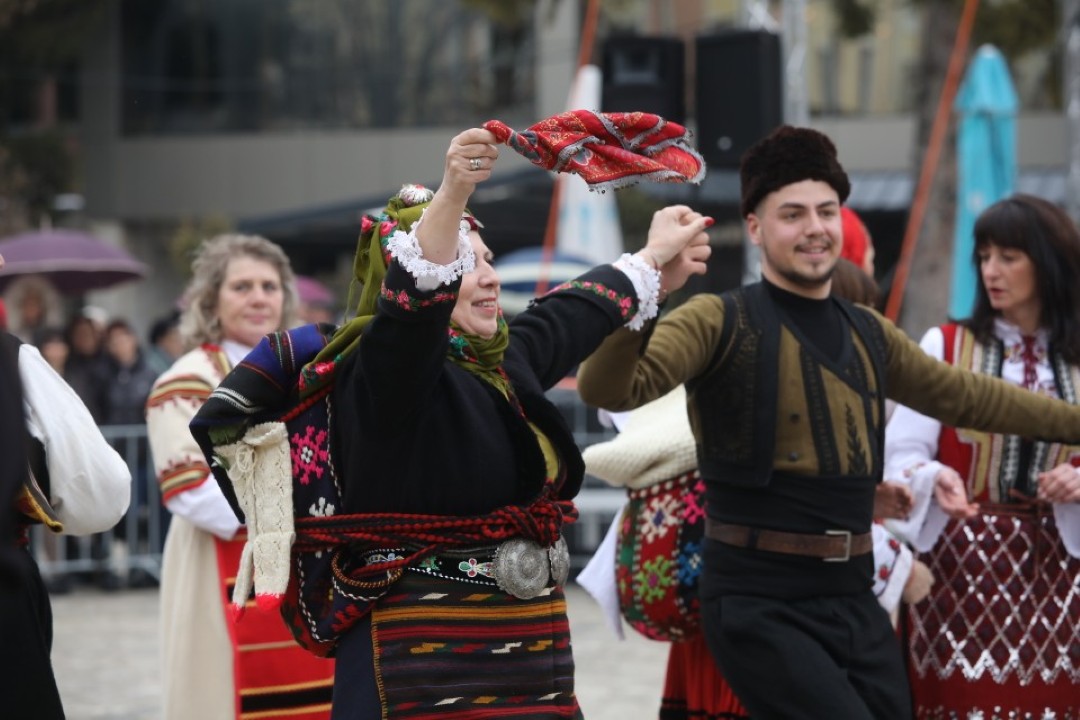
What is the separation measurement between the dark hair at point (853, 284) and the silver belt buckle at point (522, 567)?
1.72 metres

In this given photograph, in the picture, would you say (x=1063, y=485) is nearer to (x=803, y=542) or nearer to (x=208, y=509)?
(x=803, y=542)

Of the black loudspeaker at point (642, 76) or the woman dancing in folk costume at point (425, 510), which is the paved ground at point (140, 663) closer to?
the black loudspeaker at point (642, 76)

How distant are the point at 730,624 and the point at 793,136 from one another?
125 cm

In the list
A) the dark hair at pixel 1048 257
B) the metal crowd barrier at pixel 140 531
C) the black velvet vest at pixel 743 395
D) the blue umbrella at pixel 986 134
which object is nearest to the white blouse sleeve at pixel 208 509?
the black velvet vest at pixel 743 395

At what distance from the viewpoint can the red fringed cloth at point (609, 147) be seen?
3369mm

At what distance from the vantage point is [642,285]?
382cm

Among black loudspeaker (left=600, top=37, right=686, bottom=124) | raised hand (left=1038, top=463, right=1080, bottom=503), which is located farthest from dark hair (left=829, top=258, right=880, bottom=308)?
black loudspeaker (left=600, top=37, right=686, bottom=124)

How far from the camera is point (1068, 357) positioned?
482 centimetres

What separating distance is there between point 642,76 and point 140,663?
4.23 meters

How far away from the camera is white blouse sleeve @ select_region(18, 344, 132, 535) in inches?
145

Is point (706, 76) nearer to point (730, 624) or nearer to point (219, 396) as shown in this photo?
point (730, 624)

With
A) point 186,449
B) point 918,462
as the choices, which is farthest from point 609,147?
point 186,449

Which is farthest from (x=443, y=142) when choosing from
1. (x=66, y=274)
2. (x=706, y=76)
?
(x=706, y=76)

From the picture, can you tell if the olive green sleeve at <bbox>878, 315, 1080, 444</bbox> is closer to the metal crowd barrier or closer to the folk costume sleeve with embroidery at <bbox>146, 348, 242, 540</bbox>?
the folk costume sleeve with embroidery at <bbox>146, 348, 242, 540</bbox>
